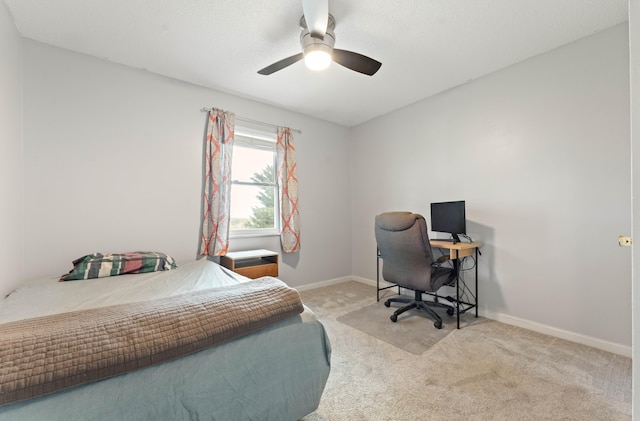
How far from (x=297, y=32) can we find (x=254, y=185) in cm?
189

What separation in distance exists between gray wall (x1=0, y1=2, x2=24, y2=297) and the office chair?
9.47ft

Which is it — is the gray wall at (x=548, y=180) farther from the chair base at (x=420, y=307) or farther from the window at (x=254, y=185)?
the window at (x=254, y=185)

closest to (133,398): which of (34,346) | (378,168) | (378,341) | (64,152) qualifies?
(34,346)

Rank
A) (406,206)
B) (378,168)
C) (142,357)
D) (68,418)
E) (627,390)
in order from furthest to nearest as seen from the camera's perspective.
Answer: (378,168) → (406,206) → (627,390) → (142,357) → (68,418)

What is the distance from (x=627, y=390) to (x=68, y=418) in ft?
9.07

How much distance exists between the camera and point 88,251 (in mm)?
2375

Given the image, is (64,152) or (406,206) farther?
(406,206)

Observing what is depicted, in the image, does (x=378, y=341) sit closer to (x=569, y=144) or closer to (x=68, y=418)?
(x=68, y=418)

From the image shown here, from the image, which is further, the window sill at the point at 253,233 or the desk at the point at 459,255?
the window sill at the point at 253,233

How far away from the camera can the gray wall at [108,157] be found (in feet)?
7.26

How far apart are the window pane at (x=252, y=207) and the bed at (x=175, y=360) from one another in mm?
1835

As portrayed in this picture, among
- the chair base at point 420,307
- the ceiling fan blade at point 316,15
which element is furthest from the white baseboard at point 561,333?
the ceiling fan blade at point 316,15

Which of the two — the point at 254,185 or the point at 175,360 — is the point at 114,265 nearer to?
the point at 175,360

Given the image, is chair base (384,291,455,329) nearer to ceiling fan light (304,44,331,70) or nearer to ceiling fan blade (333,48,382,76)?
ceiling fan blade (333,48,382,76)
